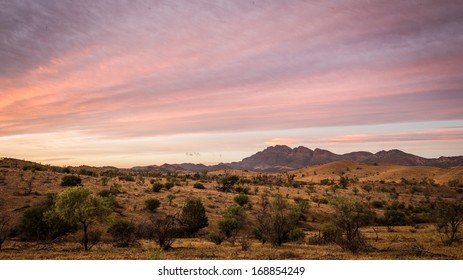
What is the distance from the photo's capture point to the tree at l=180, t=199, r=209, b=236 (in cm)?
2891

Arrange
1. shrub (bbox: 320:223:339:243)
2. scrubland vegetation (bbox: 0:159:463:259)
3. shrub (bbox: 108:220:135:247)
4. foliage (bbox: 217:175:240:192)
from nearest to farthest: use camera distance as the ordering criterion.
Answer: scrubland vegetation (bbox: 0:159:463:259) → shrub (bbox: 320:223:339:243) → shrub (bbox: 108:220:135:247) → foliage (bbox: 217:175:240:192)

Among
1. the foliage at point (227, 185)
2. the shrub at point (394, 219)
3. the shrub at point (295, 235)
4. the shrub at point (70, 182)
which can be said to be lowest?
the shrub at point (394, 219)

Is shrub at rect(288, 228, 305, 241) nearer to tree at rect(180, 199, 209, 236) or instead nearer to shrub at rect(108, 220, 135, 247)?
tree at rect(180, 199, 209, 236)

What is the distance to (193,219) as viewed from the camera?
95.7 ft

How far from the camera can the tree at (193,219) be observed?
2891 cm

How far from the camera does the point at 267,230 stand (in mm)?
23484

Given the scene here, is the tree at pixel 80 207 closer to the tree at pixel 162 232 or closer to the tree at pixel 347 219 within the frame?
the tree at pixel 162 232

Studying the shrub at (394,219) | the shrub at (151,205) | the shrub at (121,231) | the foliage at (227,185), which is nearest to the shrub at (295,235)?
the shrub at (121,231)

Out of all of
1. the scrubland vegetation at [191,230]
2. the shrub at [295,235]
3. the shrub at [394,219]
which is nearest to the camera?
the scrubland vegetation at [191,230]

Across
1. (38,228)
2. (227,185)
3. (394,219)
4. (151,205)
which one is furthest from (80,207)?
(227,185)

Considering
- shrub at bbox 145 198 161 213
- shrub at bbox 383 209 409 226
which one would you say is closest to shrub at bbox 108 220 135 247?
shrub at bbox 145 198 161 213
